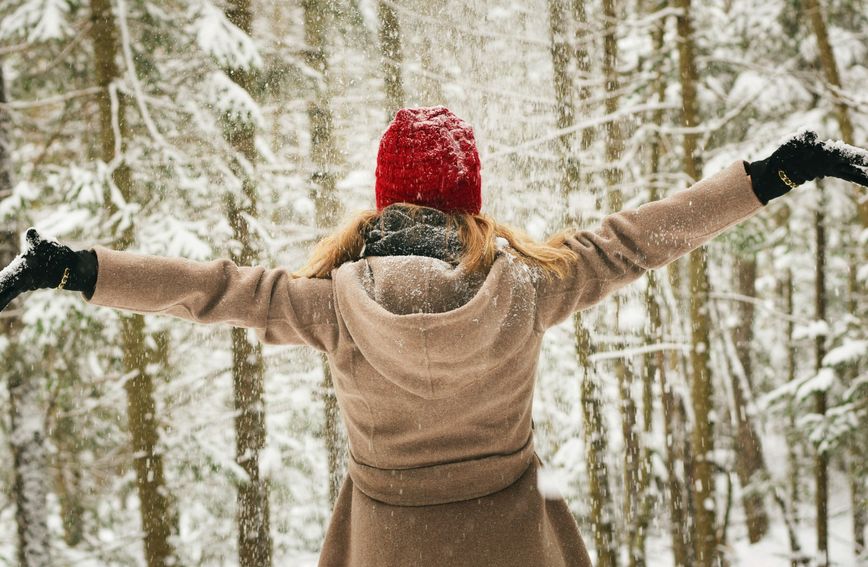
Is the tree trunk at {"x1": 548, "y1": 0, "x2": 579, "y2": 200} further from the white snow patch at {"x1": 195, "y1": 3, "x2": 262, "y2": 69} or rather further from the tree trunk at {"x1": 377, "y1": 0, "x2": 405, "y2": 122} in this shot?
the white snow patch at {"x1": 195, "y1": 3, "x2": 262, "y2": 69}

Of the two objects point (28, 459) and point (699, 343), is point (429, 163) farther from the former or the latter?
point (28, 459)

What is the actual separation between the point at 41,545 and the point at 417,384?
7.45m

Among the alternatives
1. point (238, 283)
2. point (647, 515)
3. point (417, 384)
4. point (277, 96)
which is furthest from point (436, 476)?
point (647, 515)

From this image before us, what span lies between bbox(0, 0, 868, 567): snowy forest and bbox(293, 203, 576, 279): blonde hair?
4452mm

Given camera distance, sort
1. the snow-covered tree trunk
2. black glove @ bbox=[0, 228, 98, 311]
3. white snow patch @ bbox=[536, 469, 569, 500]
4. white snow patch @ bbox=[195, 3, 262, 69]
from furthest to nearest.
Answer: the snow-covered tree trunk < white snow patch @ bbox=[195, 3, 262, 69] < white snow patch @ bbox=[536, 469, 569, 500] < black glove @ bbox=[0, 228, 98, 311]

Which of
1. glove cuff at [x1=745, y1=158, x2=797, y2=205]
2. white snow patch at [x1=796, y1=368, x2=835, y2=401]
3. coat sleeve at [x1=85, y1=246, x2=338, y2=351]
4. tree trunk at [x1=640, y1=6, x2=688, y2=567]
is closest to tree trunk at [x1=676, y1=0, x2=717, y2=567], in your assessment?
tree trunk at [x1=640, y1=6, x2=688, y2=567]

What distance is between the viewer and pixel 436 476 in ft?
5.86

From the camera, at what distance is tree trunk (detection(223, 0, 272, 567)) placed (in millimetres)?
6852

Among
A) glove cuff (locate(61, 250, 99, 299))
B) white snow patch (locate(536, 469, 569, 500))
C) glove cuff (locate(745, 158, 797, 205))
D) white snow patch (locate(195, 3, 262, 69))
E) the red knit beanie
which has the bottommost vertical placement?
white snow patch (locate(536, 469, 569, 500))

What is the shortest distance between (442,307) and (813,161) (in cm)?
105

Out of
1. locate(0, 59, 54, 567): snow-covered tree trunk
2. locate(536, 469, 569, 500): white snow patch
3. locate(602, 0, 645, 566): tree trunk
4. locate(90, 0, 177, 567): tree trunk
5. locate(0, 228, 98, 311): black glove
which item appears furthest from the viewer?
locate(602, 0, 645, 566): tree trunk

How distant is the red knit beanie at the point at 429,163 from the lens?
1.83 m

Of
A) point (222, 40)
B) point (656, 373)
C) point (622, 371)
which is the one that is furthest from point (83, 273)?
point (656, 373)

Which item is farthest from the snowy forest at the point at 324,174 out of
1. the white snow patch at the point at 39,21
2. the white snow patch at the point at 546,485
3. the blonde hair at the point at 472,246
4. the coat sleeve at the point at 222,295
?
the white snow patch at the point at 546,485
